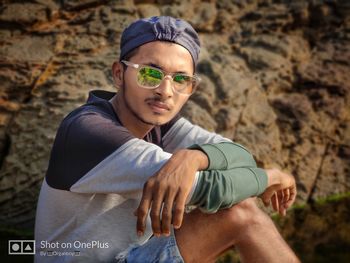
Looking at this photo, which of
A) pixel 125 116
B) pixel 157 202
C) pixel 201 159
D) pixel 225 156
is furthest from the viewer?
pixel 125 116

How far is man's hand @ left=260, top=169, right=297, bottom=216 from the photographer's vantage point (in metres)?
2.24

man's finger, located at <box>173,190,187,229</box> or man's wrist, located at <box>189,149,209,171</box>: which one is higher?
man's wrist, located at <box>189,149,209,171</box>

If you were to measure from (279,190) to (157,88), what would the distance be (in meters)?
0.78

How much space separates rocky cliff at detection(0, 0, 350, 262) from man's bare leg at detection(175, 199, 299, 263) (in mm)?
1877

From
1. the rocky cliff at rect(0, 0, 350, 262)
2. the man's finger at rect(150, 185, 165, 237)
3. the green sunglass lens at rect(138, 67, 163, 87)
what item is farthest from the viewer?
the rocky cliff at rect(0, 0, 350, 262)

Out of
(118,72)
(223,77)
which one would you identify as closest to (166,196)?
(118,72)

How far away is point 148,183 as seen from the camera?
1.68 metres

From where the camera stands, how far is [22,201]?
3.44m

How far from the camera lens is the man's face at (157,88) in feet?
7.07

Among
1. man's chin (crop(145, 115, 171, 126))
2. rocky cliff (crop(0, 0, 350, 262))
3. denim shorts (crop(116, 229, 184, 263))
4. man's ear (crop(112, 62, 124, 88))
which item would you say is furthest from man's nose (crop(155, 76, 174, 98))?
rocky cliff (crop(0, 0, 350, 262))

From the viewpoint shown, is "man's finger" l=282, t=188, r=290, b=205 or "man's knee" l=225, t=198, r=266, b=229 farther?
"man's finger" l=282, t=188, r=290, b=205

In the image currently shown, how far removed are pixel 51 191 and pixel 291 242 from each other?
1.97 metres

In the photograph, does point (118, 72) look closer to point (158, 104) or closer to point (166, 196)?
point (158, 104)

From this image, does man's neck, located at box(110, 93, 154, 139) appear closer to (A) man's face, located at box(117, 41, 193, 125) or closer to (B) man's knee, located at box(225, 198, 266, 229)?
(A) man's face, located at box(117, 41, 193, 125)
